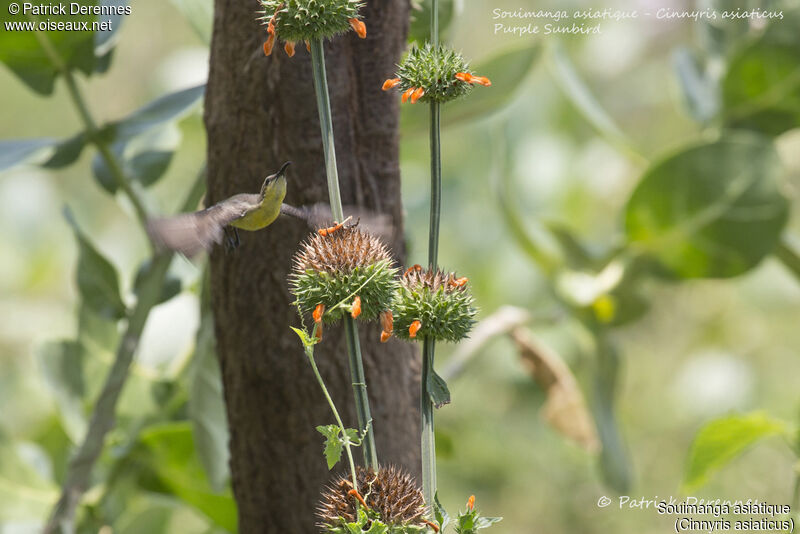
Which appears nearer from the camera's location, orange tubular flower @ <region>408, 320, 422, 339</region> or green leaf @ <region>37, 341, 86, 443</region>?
orange tubular flower @ <region>408, 320, 422, 339</region>

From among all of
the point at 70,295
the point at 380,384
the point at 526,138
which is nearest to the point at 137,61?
the point at 70,295

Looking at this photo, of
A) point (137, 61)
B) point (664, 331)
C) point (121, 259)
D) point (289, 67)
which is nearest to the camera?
point (289, 67)

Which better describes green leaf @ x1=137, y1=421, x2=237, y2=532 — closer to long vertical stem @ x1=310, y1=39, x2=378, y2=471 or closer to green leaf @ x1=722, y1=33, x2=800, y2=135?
long vertical stem @ x1=310, y1=39, x2=378, y2=471

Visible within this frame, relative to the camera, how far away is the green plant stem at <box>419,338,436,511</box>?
0.65ft

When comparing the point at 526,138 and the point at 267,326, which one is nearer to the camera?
the point at 267,326

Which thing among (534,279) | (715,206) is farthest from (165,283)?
(534,279)

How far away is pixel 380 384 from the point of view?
13.9 inches

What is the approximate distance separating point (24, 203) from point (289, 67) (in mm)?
639

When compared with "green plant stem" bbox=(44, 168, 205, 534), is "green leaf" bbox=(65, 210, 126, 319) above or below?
above

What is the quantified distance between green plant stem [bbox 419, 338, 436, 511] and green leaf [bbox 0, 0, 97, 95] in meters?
0.30

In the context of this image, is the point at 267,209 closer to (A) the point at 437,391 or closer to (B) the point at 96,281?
(A) the point at 437,391

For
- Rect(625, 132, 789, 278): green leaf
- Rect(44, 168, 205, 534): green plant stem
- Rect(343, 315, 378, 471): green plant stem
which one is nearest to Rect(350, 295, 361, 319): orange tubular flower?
Rect(343, 315, 378, 471): green plant stem

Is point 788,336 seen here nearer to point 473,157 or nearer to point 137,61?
point 473,157

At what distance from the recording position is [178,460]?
0.51m
